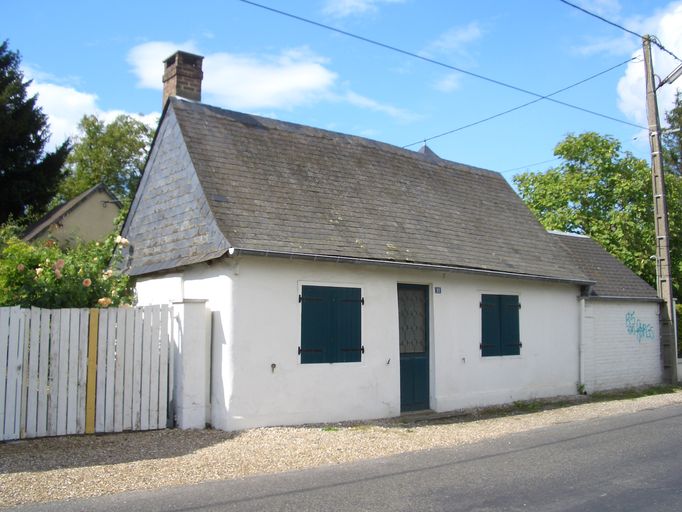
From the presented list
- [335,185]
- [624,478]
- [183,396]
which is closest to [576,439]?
[624,478]

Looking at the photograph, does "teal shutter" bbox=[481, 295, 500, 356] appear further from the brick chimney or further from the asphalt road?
the brick chimney

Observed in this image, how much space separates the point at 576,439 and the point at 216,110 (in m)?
9.02

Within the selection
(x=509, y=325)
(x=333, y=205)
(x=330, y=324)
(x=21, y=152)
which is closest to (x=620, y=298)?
(x=509, y=325)

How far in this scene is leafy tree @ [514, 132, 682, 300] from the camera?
24609 mm

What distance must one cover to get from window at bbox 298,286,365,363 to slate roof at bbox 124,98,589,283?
0.70 metres

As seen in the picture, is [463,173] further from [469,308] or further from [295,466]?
[295,466]

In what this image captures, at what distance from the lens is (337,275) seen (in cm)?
1113

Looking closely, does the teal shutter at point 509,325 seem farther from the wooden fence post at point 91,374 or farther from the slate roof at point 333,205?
the wooden fence post at point 91,374

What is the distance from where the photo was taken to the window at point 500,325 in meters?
13.5

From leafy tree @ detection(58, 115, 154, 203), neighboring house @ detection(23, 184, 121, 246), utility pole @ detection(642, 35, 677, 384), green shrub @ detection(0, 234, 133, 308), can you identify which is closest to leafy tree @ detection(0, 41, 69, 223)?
neighboring house @ detection(23, 184, 121, 246)

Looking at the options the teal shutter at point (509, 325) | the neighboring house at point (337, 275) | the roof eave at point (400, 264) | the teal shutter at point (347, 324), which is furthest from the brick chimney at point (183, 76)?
the teal shutter at point (509, 325)

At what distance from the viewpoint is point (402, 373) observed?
12.1 meters

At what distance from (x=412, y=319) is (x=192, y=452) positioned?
17.7ft

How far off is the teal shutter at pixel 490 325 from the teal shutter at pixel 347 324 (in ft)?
11.0
